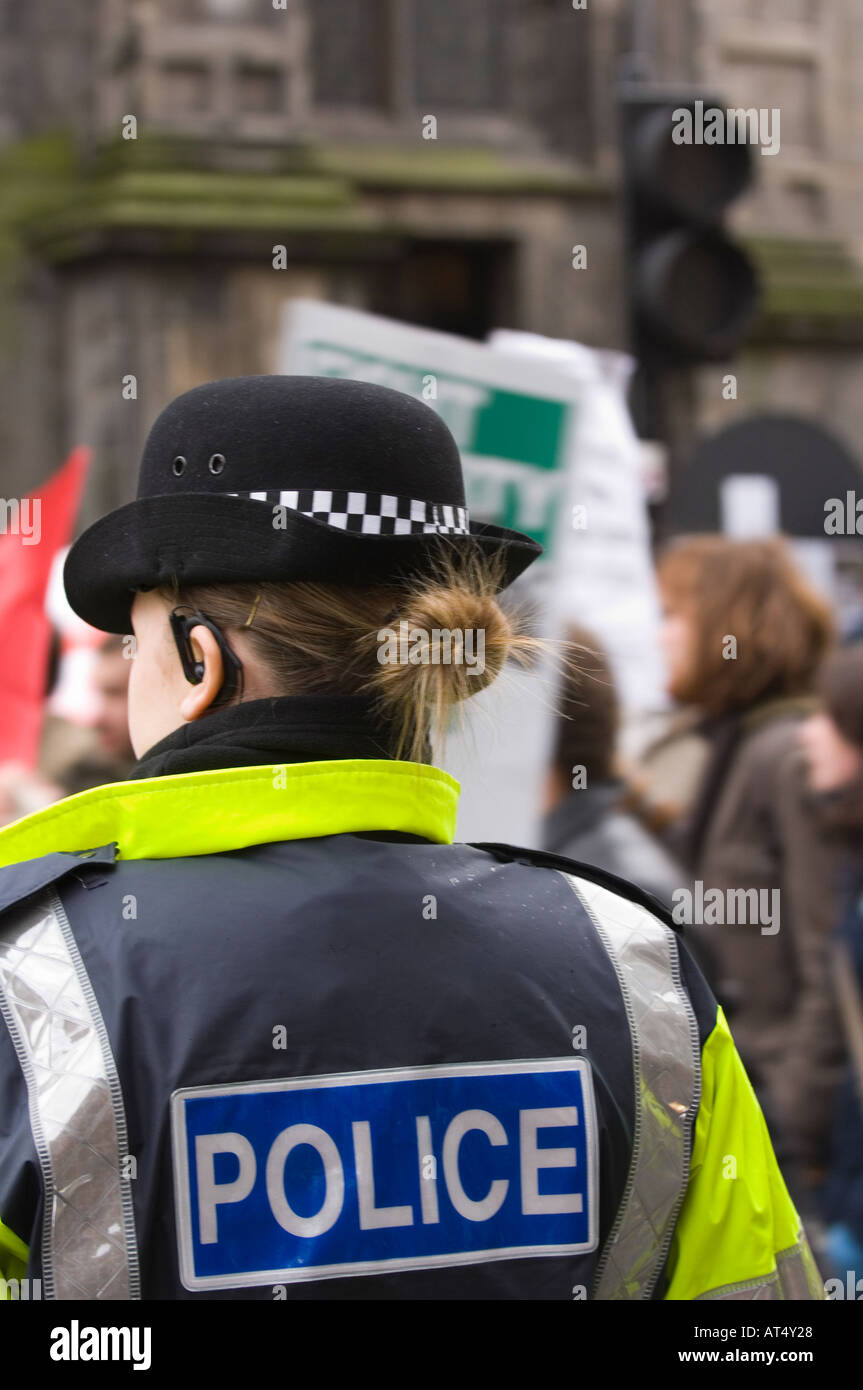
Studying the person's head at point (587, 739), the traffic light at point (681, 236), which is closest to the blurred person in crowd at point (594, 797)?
the person's head at point (587, 739)

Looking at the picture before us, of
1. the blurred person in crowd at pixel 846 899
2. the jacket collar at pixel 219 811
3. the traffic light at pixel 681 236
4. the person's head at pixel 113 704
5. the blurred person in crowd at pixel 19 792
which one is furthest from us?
the traffic light at pixel 681 236

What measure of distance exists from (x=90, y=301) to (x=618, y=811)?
21.8 feet

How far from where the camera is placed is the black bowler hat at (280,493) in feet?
5.04

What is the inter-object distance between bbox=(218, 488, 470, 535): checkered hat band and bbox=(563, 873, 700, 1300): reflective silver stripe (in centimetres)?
38

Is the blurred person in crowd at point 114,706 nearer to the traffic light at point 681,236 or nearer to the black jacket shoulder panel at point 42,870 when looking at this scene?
the traffic light at point 681,236

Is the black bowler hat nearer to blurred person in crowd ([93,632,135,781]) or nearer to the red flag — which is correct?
the red flag

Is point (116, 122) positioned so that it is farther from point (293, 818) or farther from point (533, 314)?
point (293, 818)

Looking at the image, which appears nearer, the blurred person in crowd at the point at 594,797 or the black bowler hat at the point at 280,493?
the black bowler hat at the point at 280,493

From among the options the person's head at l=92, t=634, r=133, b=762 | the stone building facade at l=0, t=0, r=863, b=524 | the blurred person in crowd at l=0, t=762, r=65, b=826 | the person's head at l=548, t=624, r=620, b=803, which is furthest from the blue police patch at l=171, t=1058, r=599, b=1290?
the stone building facade at l=0, t=0, r=863, b=524

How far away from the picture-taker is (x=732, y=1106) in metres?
1.62

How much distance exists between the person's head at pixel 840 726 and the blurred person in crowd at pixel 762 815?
6.2 inches

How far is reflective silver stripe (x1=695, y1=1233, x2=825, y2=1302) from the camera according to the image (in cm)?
162
